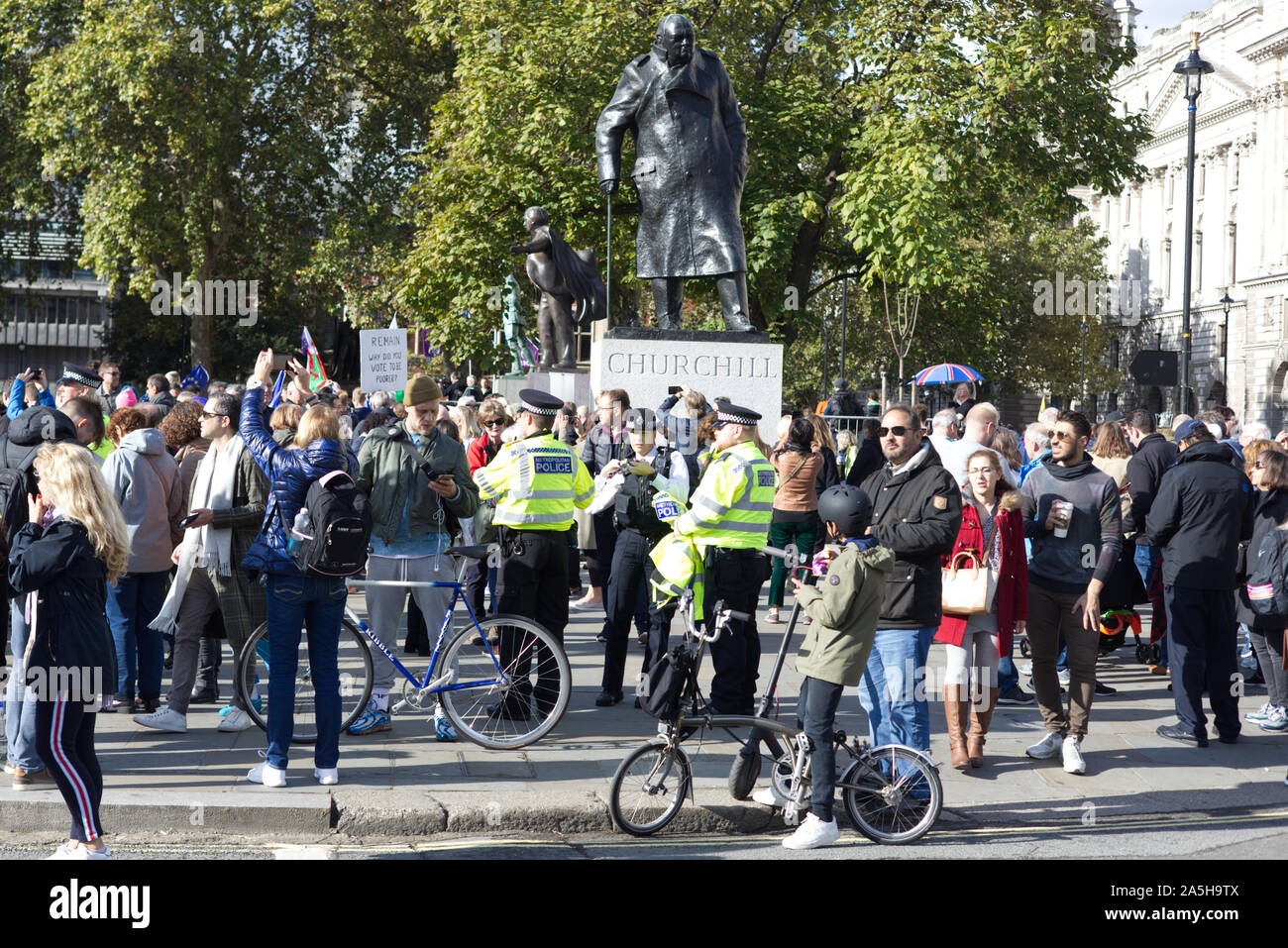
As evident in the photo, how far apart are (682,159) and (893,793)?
836 centimetres

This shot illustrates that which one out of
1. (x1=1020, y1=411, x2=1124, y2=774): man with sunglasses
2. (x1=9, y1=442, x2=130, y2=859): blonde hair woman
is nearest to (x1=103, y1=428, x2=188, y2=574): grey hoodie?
(x1=9, y1=442, x2=130, y2=859): blonde hair woman

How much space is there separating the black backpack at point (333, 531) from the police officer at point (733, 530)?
1754mm

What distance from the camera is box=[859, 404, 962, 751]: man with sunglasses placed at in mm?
6273

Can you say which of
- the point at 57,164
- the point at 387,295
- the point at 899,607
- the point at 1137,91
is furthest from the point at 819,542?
the point at 1137,91

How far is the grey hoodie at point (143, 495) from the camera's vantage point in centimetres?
758

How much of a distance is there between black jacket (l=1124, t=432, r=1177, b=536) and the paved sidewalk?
5.10 feet

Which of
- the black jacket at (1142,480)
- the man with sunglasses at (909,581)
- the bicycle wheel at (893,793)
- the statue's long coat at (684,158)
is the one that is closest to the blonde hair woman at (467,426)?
the statue's long coat at (684,158)

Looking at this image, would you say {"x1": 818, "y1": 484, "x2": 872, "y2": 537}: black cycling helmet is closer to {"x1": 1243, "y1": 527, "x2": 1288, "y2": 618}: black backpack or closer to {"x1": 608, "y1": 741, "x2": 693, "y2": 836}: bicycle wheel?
{"x1": 608, "y1": 741, "x2": 693, "y2": 836}: bicycle wheel

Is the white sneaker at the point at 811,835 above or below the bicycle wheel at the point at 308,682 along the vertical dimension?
below

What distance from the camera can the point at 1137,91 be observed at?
270 feet

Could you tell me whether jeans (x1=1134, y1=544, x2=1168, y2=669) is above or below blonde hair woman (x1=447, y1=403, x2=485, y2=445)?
below

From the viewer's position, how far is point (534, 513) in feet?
25.2

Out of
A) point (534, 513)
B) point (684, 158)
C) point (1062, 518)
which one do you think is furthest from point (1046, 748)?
point (684, 158)

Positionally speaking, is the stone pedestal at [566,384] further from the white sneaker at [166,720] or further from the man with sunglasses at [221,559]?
the white sneaker at [166,720]
